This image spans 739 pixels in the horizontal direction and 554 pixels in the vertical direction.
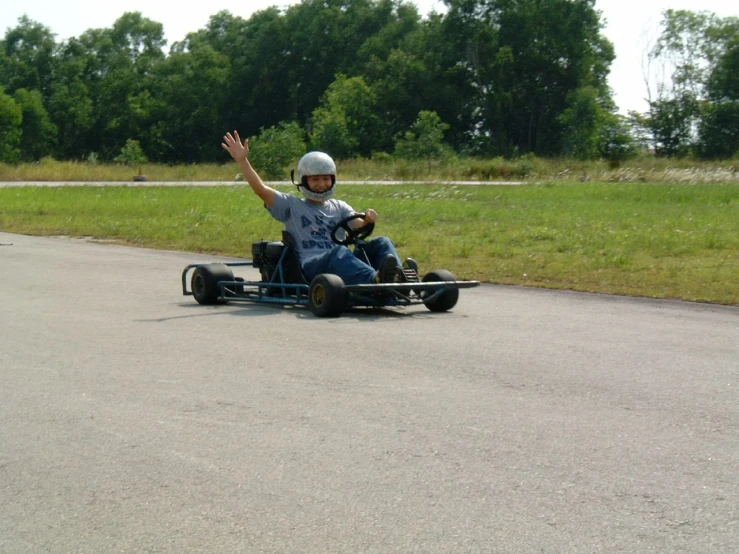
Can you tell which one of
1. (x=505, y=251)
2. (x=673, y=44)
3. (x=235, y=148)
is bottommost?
(x=505, y=251)

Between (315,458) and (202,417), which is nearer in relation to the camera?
(315,458)

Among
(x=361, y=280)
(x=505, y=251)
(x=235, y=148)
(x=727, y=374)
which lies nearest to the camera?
(x=727, y=374)

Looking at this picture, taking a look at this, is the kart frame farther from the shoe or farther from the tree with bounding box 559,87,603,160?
the tree with bounding box 559,87,603,160

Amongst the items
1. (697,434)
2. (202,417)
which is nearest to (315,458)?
(202,417)

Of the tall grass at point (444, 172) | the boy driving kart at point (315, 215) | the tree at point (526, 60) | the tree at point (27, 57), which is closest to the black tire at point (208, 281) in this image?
the boy driving kart at point (315, 215)

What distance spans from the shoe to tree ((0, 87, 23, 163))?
2936 inches

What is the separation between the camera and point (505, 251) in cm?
1702

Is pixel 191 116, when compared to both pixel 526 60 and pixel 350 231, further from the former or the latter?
pixel 350 231

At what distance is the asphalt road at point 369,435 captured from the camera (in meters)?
4.28

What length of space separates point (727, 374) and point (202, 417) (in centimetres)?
329

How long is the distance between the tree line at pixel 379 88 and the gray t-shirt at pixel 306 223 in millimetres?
52031

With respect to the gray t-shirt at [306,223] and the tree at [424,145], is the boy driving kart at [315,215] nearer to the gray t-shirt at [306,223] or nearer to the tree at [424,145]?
the gray t-shirt at [306,223]

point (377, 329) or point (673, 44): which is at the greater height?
point (673, 44)

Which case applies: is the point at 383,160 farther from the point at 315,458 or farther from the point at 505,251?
the point at 315,458
